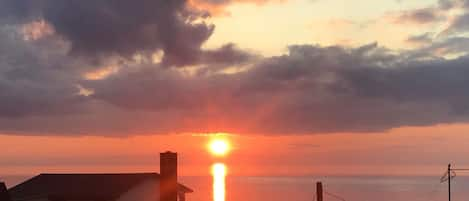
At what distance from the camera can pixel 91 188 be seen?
173ft

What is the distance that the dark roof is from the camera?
51781 millimetres

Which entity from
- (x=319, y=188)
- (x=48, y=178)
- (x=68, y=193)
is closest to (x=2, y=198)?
(x=319, y=188)

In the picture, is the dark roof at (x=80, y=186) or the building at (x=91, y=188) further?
the dark roof at (x=80, y=186)

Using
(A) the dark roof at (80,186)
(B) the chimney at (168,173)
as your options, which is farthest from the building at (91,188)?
(B) the chimney at (168,173)

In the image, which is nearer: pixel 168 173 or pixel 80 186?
pixel 168 173

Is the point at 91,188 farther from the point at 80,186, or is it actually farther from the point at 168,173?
the point at 168,173

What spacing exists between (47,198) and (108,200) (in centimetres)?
436

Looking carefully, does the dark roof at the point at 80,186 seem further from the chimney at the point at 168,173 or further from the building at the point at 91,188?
the chimney at the point at 168,173

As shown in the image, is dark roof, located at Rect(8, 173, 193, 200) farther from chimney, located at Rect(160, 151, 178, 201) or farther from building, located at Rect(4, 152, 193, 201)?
chimney, located at Rect(160, 151, 178, 201)

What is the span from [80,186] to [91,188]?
1027mm

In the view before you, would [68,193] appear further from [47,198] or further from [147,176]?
[147,176]

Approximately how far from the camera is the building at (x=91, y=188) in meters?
51.7

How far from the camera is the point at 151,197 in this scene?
175 ft

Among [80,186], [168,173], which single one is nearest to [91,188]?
[80,186]
